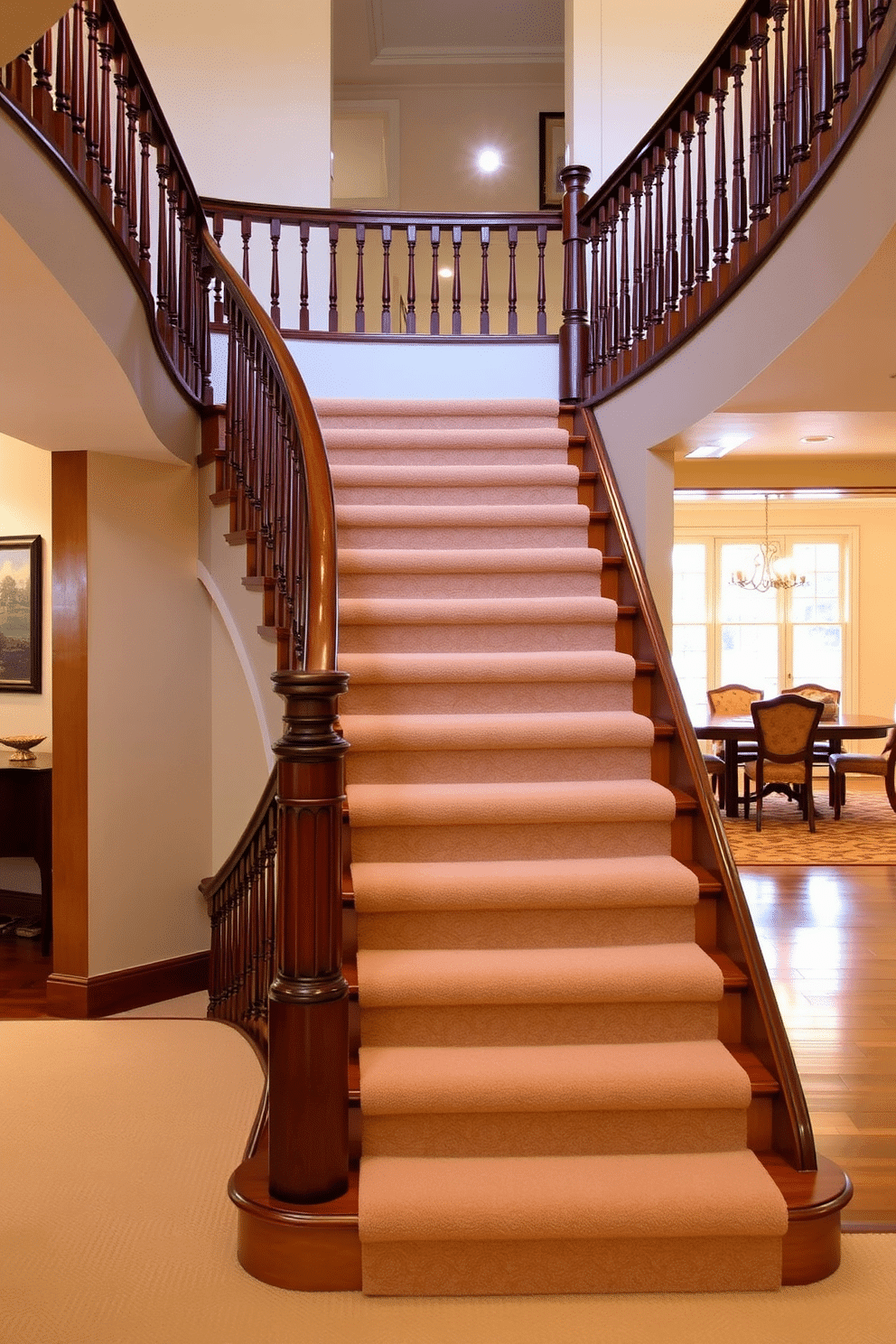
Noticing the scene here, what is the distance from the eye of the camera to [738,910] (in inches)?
112

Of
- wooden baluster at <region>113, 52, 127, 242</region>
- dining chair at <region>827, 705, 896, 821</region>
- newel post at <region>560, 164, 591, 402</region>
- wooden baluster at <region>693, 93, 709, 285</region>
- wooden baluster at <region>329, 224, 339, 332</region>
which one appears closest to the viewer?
wooden baluster at <region>113, 52, 127, 242</region>

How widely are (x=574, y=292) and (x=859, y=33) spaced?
2492 mm

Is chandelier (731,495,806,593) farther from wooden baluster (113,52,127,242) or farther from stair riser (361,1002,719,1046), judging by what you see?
stair riser (361,1002,719,1046)

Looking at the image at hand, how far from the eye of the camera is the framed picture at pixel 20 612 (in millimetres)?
5867

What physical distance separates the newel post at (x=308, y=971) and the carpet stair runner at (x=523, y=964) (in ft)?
0.53

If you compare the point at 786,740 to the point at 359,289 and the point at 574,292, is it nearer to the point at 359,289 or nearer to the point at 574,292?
the point at 574,292

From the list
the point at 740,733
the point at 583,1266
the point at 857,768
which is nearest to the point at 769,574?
the point at 857,768

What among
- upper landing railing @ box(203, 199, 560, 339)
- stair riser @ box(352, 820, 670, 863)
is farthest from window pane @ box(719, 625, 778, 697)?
stair riser @ box(352, 820, 670, 863)

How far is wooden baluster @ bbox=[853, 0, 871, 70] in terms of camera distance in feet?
8.86

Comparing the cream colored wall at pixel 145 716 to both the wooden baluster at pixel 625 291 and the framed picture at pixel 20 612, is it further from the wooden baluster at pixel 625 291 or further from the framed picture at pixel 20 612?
the wooden baluster at pixel 625 291

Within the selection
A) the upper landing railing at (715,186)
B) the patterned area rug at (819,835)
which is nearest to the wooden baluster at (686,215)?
the upper landing railing at (715,186)

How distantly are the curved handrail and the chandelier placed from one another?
7.01 m

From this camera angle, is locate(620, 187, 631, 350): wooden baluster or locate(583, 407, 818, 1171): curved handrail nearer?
locate(583, 407, 818, 1171): curved handrail

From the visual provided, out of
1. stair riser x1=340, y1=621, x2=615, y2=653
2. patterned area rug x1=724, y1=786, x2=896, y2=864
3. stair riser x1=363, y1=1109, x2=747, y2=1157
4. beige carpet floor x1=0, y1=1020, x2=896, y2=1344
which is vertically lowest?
patterned area rug x1=724, y1=786, x2=896, y2=864
